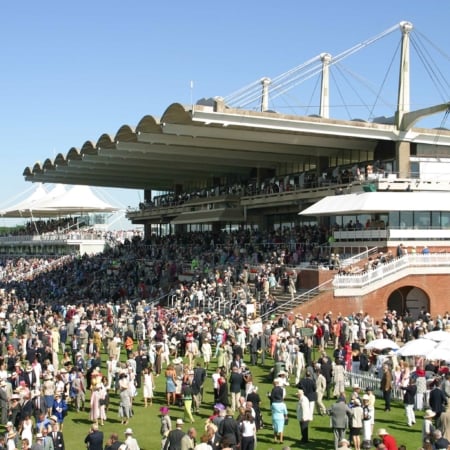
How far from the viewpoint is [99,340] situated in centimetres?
2409

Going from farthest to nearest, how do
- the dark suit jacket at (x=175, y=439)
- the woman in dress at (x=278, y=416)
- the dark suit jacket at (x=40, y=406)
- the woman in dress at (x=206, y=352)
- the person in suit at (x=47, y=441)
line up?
the woman in dress at (x=206, y=352)
the dark suit jacket at (x=40, y=406)
the woman in dress at (x=278, y=416)
the person in suit at (x=47, y=441)
the dark suit jacket at (x=175, y=439)

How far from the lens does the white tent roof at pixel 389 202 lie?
31922 mm

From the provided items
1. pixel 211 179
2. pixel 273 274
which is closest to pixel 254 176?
pixel 211 179

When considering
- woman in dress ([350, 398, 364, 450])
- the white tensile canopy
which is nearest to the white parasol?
woman in dress ([350, 398, 364, 450])

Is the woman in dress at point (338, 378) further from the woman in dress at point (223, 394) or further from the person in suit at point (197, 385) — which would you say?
the person in suit at point (197, 385)

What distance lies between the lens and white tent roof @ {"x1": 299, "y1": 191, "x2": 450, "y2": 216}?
31.9 meters

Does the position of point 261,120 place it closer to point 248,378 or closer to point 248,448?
point 248,378

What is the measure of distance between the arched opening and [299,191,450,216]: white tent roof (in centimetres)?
363

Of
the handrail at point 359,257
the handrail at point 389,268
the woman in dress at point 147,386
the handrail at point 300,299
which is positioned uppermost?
the handrail at point 359,257

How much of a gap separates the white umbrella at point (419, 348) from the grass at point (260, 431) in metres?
1.37

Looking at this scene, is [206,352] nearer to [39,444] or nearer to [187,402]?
[187,402]

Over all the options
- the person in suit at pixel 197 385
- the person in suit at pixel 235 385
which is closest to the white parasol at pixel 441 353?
the person in suit at pixel 235 385

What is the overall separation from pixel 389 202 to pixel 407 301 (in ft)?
14.7

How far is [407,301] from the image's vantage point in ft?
106
